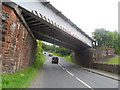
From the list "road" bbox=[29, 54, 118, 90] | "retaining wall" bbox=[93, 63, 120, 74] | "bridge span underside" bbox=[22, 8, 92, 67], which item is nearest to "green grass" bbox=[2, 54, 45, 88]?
"road" bbox=[29, 54, 118, 90]

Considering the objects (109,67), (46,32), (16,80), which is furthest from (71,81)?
(109,67)

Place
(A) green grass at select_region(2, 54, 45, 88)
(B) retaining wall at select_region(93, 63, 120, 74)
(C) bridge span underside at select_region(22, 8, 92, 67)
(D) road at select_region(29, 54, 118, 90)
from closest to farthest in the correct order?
(A) green grass at select_region(2, 54, 45, 88) < (D) road at select_region(29, 54, 118, 90) < (C) bridge span underside at select_region(22, 8, 92, 67) < (B) retaining wall at select_region(93, 63, 120, 74)

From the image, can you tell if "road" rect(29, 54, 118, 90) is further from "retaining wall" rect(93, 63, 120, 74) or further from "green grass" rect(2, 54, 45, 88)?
"retaining wall" rect(93, 63, 120, 74)

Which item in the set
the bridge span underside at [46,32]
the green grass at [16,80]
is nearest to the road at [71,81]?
the green grass at [16,80]

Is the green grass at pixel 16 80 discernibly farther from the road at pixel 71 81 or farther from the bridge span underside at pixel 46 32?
the bridge span underside at pixel 46 32

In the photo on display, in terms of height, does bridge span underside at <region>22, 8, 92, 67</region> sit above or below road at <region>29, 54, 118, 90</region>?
above

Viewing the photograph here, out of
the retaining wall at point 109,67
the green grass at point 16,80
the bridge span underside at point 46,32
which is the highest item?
the bridge span underside at point 46,32

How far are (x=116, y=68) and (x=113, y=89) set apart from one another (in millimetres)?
10306

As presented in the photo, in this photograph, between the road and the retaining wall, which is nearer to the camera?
the road

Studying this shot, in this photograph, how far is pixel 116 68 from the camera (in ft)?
57.9

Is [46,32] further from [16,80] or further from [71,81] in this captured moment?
[16,80]

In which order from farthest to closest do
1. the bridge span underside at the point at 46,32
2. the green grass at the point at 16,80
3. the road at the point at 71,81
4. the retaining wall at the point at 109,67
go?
the retaining wall at the point at 109,67 < the bridge span underside at the point at 46,32 < the road at the point at 71,81 < the green grass at the point at 16,80

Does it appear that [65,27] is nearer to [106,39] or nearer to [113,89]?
[113,89]

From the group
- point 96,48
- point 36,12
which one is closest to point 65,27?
point 36,12
